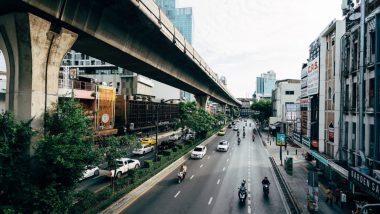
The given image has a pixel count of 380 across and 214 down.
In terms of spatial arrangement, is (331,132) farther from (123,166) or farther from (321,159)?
(123,166)

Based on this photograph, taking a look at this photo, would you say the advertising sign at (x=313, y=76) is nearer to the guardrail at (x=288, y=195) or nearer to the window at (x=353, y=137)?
the window at (x=353, y=137)

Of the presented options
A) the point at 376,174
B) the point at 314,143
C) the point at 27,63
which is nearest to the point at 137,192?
the point at 27,63

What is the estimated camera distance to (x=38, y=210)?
1088cm

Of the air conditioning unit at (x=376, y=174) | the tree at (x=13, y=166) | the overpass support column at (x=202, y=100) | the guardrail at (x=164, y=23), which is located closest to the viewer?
the tree at (x=13, y=166)

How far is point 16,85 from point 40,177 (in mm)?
4235

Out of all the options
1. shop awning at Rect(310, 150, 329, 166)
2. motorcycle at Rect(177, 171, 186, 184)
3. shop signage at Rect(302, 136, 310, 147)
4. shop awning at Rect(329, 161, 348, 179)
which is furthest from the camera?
shop signage at Rect(302, 136, 310, 147)

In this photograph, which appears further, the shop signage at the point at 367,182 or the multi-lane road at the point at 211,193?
the multi-lane road at the point at 211,193

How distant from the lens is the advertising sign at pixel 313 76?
30.6 metres

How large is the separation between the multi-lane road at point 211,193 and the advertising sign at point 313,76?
10867 mm

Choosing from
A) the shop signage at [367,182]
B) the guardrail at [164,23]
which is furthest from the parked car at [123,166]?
the shop signage at [367,182]

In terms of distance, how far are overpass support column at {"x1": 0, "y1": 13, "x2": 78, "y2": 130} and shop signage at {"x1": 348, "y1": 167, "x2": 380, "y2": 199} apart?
15359 mm

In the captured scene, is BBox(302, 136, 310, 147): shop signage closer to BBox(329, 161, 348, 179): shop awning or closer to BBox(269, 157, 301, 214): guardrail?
BBox(269, 157, 301, 214): guardrail

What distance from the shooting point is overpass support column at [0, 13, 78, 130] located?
12008mm

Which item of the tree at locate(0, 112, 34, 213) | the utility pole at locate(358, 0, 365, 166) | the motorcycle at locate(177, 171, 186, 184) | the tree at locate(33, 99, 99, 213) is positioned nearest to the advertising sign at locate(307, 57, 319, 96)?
the utility pole at locate(358, 0, 365, 166)
